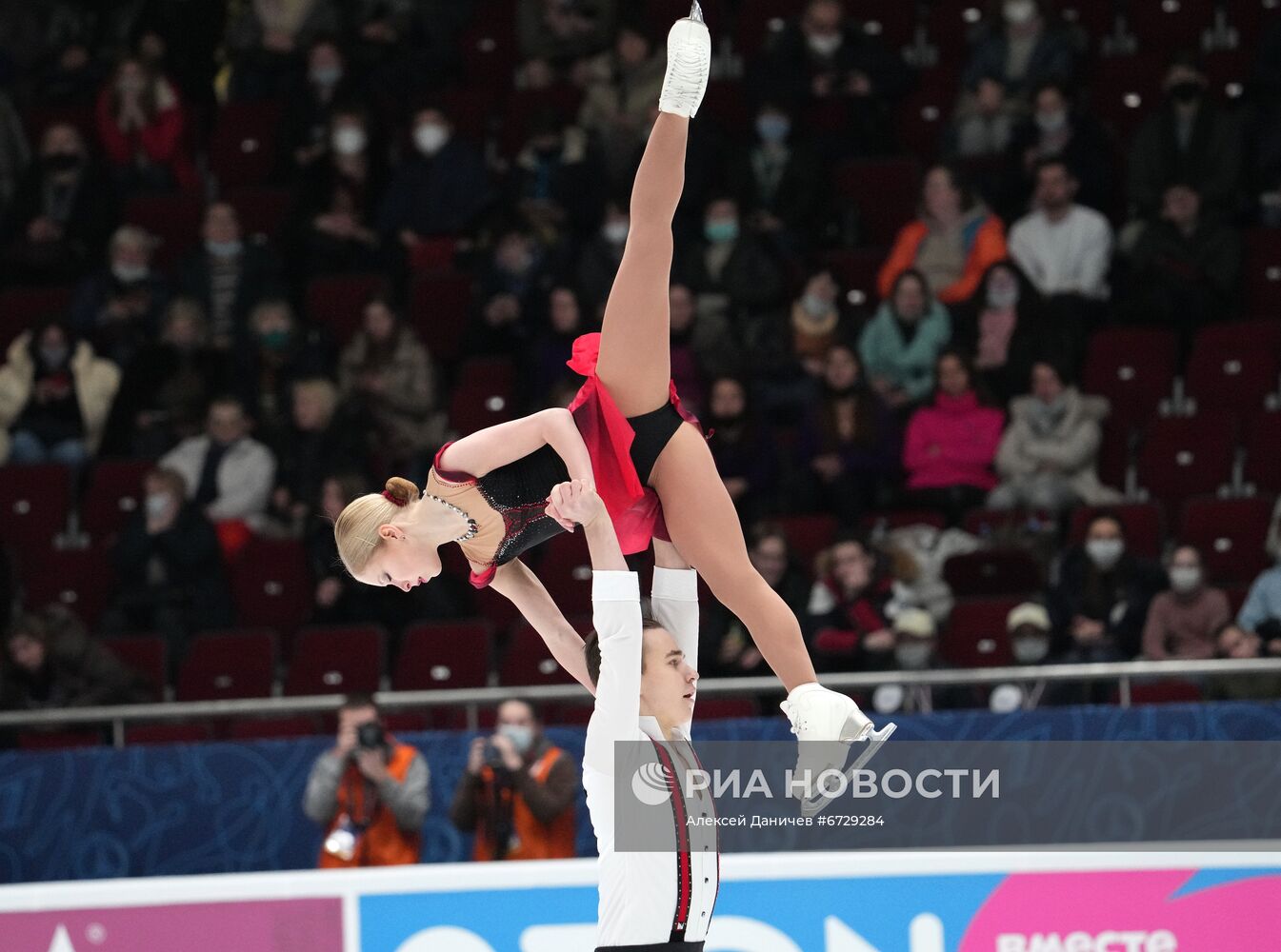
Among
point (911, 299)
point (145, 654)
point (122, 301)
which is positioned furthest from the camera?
point (122, 301)

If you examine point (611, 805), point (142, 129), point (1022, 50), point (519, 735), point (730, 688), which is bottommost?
point (611, 805)

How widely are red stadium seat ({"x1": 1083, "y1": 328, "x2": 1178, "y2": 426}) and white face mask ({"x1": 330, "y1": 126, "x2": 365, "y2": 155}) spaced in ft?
14.0

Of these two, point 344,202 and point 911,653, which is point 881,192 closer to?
point 344,202

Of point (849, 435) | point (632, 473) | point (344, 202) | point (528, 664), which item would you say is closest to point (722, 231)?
point (849, 435)

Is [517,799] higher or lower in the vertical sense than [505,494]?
lower

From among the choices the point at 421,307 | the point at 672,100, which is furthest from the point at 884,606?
the point at 672,100

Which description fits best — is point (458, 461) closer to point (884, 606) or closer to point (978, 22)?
point (884, 606)

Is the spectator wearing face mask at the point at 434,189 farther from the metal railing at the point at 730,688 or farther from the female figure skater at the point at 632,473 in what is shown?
the female figure skater at the point at 632,473

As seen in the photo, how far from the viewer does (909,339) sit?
30.9 feet

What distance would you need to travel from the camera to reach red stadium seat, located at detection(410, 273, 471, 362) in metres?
10.2

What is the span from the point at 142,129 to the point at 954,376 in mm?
5273

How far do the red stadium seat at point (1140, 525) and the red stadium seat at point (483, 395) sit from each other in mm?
2840

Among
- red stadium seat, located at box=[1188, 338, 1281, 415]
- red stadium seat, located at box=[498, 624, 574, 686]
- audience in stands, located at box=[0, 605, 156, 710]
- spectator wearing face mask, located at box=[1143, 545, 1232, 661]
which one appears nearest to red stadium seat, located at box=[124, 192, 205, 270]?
audience in stands, located at box=[0, 605, 156, 710]

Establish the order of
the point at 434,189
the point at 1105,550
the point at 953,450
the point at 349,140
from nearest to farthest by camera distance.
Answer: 1. the point at 1105,550
2. the point at 953,450
3. the point at 434,189
4. the point at 349,140
